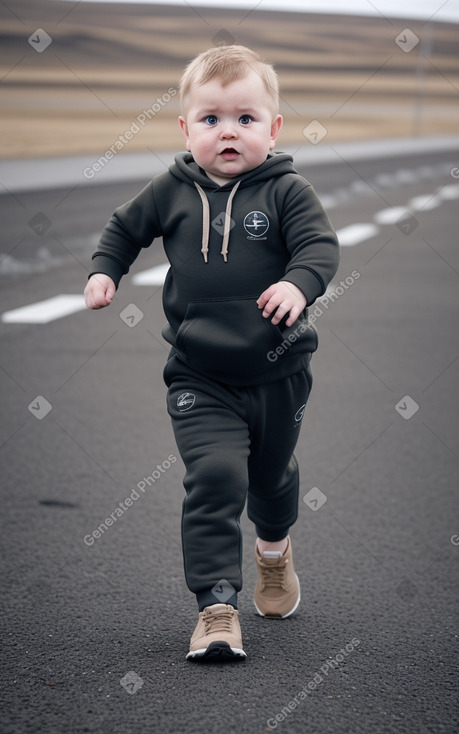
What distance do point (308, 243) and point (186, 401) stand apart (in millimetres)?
540

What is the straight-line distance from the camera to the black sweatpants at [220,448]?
3004 mm

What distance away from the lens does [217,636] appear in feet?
9.72

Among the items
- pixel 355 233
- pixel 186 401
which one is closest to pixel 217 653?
pixel 186 401

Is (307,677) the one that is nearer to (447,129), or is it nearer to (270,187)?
(270,187)

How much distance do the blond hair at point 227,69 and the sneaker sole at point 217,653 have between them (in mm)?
1438

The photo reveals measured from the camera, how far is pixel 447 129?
2096 inches

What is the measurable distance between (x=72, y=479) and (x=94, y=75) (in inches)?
2291

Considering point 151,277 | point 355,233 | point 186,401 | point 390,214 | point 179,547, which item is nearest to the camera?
point 186,401

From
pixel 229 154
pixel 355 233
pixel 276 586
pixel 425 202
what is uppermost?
pixel 229 154

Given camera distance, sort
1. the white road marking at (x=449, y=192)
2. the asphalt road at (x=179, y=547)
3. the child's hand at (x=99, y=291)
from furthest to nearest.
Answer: the white road marking at (x=449, y=192)
the child's hand at (x=99, y=291)
the asphalt road at (x=179, y=547)

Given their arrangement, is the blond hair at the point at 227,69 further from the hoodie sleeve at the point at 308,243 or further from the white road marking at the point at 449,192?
the white road marking at the point at 449,192

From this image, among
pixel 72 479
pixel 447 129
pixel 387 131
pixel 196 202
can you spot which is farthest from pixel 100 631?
pixel 447 129

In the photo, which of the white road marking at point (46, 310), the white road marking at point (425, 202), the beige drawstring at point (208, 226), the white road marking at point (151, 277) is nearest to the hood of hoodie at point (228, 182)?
the beige drawstring at point (208, 226)

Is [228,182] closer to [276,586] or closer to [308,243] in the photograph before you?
[308,243]
